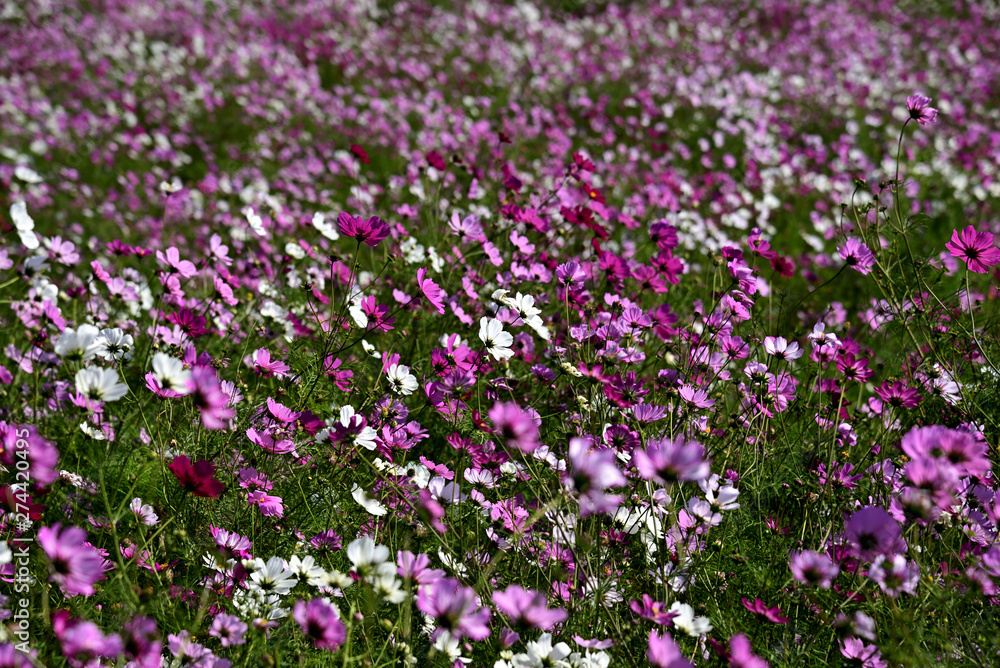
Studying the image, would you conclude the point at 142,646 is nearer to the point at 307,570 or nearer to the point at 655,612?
the point at 307,570

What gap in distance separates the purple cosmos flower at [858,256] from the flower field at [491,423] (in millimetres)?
→ 12

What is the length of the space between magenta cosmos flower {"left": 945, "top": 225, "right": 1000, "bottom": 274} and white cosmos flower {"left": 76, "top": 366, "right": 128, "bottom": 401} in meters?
1.89

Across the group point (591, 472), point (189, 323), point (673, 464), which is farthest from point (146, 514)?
point (673, 464)

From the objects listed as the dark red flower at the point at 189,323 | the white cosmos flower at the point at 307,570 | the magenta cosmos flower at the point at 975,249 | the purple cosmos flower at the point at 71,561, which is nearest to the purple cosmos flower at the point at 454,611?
the white cosmos flower at the point at 307,570

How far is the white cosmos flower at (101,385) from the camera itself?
1180 mm

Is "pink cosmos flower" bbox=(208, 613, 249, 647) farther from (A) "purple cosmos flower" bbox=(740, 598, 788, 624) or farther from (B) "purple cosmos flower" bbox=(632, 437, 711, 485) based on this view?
(A) "purple cosmos flower" bbox=(740, 598, 788, 624)

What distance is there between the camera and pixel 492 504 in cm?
161

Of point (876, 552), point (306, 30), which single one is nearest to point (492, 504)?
point (876, 552)

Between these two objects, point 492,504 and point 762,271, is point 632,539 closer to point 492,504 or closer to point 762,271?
point 492,504

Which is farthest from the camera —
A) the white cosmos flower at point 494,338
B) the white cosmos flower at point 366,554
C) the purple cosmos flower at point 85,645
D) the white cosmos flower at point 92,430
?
the white cosmos flower at point 494,338

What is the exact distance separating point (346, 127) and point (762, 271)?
141 inches

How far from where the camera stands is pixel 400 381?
5.55 ft

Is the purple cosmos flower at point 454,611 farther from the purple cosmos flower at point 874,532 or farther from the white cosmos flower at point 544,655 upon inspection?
the purple cosmos flower at point 874,532

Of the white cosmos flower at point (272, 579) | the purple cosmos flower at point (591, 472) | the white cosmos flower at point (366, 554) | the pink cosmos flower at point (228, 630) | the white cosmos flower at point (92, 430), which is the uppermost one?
the purple cosmos flower at point (591, 472)
